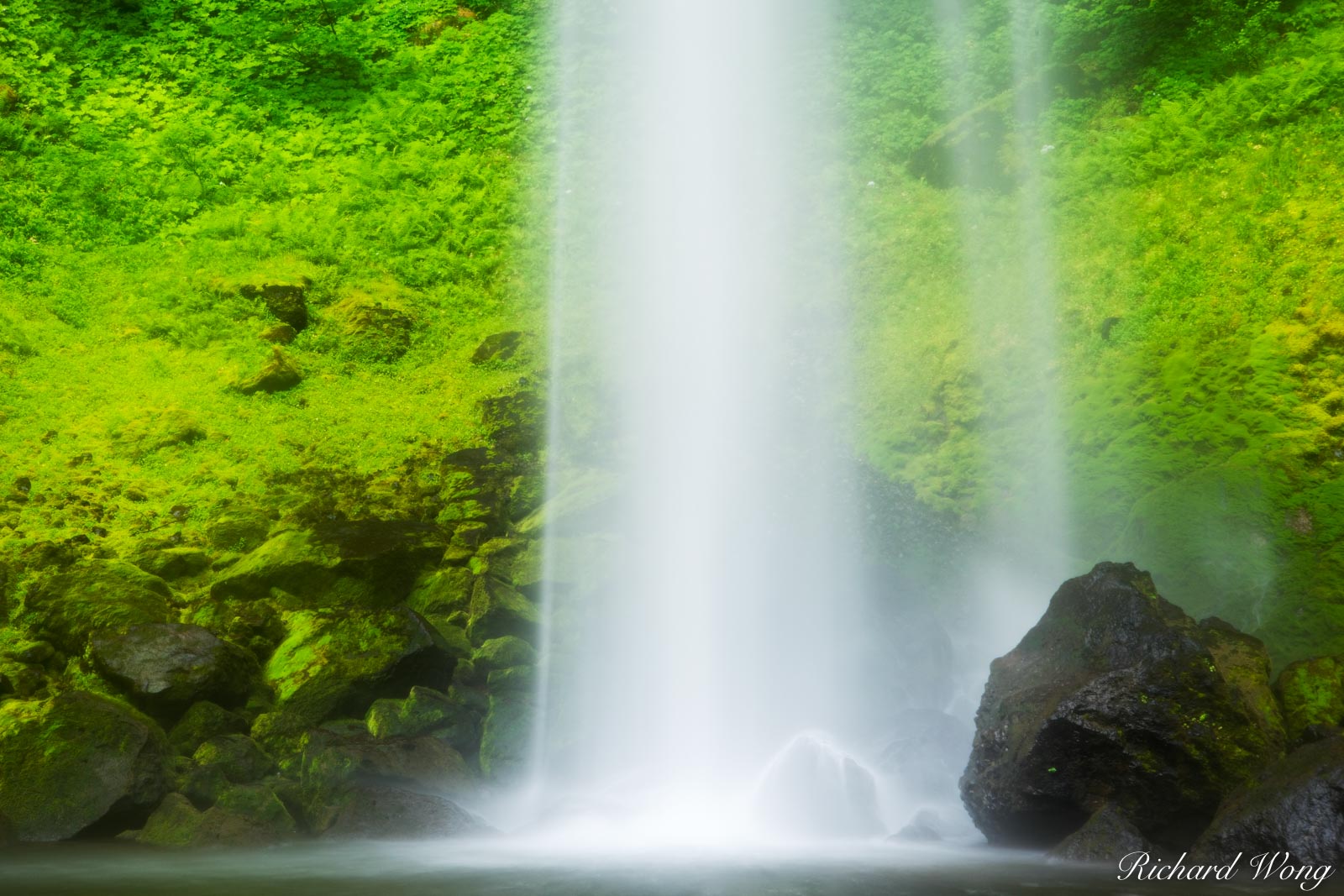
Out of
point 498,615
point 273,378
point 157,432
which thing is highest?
point 273,378

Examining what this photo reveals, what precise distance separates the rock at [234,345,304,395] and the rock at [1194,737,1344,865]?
10.9 metres

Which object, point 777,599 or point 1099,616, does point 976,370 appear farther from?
point 1099,616

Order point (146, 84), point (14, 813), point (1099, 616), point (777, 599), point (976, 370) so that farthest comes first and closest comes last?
point (146, 84)
point (976, 370)
point (777, 599)
point (1099, 616)
point (14, 813)

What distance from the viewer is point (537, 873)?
17.9ft

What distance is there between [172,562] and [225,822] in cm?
364

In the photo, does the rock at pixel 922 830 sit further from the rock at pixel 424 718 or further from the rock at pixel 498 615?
the rock at pixel 498 615

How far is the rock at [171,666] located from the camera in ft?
23.6

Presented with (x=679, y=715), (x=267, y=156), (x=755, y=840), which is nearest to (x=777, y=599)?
(x=679, y=715)

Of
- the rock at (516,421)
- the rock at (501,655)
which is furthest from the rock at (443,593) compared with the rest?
the rock at (516,421)

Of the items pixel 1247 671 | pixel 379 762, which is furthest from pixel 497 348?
pixel 1247 671

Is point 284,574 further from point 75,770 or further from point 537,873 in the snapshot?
point 537,873

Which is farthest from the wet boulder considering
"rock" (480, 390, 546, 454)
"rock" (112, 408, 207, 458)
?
"rock" (112, 408, 207, 458)

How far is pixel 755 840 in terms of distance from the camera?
6.93 metres

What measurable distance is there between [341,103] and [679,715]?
1309cm
